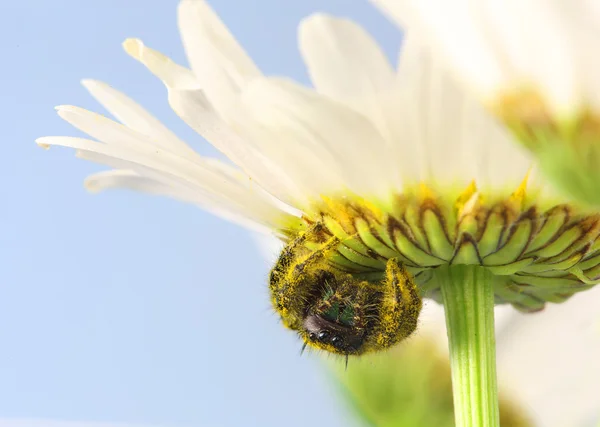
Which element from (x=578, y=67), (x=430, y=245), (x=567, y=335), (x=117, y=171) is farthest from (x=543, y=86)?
(x=567, y=335)

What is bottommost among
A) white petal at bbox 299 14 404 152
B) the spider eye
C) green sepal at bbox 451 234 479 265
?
the spider eye

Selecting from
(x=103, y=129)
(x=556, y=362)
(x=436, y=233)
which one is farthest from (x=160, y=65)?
(x=556, y=362)

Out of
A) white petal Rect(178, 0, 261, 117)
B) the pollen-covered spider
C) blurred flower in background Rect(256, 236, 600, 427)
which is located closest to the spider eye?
the pollen-covered spider

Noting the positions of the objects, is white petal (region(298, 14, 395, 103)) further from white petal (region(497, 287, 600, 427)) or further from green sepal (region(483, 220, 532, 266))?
white petal (region(497, 287, 600, 427))

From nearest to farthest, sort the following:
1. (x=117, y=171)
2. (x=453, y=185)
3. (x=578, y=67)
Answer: (x=578, y=67) < (x=453, y=185) < (x=117, y=171)

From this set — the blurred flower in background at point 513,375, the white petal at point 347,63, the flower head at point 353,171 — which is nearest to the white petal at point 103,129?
the flower head at point 353,171

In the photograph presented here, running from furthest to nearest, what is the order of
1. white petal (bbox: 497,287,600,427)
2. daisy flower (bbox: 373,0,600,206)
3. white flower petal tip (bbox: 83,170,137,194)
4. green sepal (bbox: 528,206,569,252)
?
1. white petal (bbox: 497,287,600,427)
2. white flower petal tip (bbox: 83,170,137,194)
3. green sepal (bbox: 528,206,569,252)
4. daisy flower (bbox: 373,0,600,206)

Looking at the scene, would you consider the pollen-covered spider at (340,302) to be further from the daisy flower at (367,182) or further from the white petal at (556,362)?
the white petal at (556,362)

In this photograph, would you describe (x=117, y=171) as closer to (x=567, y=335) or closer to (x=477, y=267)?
(x=477, y=267)

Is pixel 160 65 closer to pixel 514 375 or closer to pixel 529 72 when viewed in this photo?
pixel 529 72
